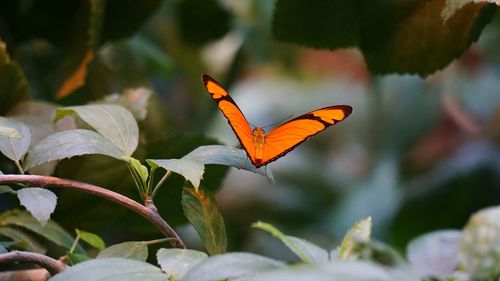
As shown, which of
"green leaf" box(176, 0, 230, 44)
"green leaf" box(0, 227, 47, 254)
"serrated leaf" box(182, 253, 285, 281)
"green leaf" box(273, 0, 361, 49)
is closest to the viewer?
"serrated leaf" box(182, 253, 285, 281)

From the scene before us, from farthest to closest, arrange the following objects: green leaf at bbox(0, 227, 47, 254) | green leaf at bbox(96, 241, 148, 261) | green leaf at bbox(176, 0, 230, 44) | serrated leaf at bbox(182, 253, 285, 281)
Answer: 1. green leaf at bbox(176, 0, 230, 44)
2. green leaf at bbox(0, 227, 47, 254)
3. green leaf at bbox(96, 241, 148, 261)
4. serrated leaf at bbox(182, 253, 285, 281)

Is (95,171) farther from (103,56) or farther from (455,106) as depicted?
(455,106)

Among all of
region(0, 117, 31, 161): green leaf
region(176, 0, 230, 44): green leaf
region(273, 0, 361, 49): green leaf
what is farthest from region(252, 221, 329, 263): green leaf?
region(176, 0, 230, 44): green leaf

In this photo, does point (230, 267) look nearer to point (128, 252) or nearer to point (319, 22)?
point (128, 252)

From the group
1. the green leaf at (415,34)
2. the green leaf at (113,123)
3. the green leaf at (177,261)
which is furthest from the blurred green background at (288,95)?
the green leaf at (177,261)

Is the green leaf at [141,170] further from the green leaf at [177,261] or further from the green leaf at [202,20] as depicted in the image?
the green leaf at [202,20]

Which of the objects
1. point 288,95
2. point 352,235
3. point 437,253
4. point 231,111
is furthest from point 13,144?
point 288,95

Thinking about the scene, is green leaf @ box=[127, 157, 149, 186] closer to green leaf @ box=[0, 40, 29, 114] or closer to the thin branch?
the thin branch
